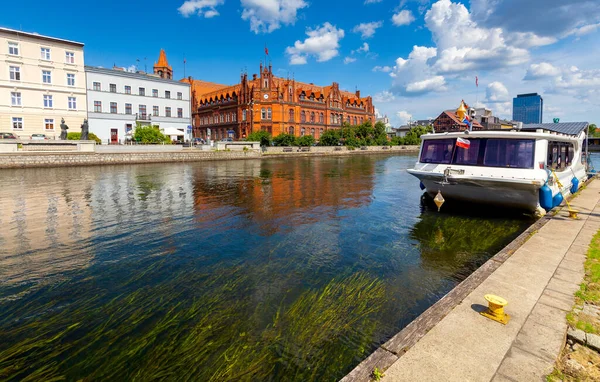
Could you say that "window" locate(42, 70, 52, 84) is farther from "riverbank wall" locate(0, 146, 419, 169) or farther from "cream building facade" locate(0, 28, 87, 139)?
"riverbank wall" locate(0, 146, 419, 169)

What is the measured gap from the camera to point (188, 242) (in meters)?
10.1

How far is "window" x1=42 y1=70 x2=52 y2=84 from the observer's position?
4691 centimetres

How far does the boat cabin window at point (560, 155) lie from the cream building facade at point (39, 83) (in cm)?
5775

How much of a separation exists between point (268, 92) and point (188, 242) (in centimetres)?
7205

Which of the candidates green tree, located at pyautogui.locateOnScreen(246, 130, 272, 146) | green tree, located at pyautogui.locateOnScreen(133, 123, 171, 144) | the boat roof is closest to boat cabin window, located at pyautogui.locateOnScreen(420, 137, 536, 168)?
the boat roof

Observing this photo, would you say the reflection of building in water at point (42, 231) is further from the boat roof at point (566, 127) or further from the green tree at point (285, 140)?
the green tree at point (285, 140)

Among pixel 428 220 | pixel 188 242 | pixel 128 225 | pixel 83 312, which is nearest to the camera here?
pixel 83 312

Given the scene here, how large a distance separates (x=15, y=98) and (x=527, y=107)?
190410 millimetres

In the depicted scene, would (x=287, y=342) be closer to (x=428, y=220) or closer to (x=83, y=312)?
(x=83, y=312)

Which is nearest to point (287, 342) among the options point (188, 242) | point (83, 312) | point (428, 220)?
point (83, 312)

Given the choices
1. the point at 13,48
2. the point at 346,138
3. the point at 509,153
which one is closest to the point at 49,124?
the point at 13,48

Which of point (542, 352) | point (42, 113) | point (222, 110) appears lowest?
point (542, 352)

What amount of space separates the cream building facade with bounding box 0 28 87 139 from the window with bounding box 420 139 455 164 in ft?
174

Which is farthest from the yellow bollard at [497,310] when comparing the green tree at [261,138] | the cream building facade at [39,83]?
the green tree at [261,138]
